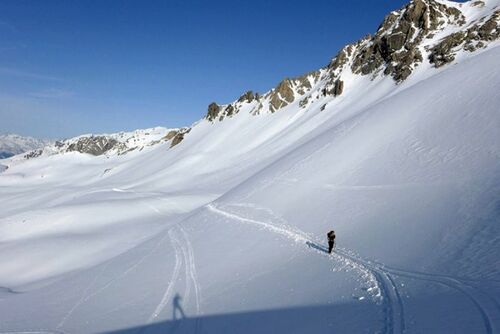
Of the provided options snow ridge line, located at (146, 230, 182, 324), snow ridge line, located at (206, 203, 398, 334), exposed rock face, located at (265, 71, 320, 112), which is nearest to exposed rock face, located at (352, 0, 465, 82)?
exposed rock face, located at (265, 71, 320, 112)

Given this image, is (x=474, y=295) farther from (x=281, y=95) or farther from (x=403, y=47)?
(x=281, y=95)

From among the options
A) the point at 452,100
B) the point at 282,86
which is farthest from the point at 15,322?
the point at 282,86

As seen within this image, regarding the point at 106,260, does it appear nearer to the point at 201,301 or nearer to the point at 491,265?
the point at 201,301

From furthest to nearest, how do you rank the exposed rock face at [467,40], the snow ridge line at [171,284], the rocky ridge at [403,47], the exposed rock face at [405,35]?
1. the exposed rock face at [405,35]
2. the rocky ridge at [403,47]
3. the exposed rock face at [467,40]
4. the snow ridge line at [171,284]

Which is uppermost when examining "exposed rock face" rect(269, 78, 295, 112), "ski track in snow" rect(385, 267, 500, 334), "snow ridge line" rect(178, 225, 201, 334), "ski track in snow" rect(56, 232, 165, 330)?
"exposed rock face" rect(269, 78, 295, 112)

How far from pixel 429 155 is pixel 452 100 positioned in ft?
39.2

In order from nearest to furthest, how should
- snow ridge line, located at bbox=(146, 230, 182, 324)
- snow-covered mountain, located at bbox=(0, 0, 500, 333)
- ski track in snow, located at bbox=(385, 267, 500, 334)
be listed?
1. ski track in snow, located at bbox=(385, 267, 500, 334)
2. snow-covered mountain, located at bbox=(0, 0, 500, 333)
3. snow ridge line, located at bbox=(146, 230, 182, 324)

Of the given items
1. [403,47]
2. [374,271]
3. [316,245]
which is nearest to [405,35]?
[403,47]

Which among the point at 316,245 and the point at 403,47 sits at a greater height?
the point at 403,47

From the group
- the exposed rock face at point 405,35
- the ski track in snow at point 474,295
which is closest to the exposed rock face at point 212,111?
the exposed rock face at point 405,35

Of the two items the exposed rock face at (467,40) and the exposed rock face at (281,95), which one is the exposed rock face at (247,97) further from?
the exposed rock face at (467,40)

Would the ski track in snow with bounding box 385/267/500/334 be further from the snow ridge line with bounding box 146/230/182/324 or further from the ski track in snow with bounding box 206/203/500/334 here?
the snow ridge line with bounding box 146/230/182/324

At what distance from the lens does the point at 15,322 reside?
915 inches

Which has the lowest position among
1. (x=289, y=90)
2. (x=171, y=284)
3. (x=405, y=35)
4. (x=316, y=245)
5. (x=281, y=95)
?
(x=171, y=284)
